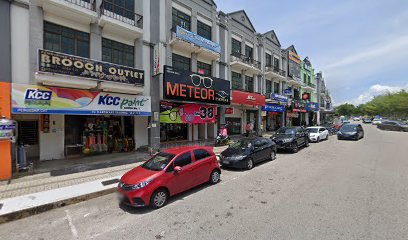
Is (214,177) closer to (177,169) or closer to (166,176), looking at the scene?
(177,169)

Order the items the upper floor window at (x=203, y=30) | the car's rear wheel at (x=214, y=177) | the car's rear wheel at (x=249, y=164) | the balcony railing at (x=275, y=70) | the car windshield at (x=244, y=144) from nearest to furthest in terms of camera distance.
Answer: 1. the car's rear wheel at (x=214, y=177)
2. the car's rear wheel at (x=249, y=164)
3. the car windshield at (x=244, y=144)
4. the upper floor window at (x=203, y=30)
5. the balcony railing at (x=275, y=70)

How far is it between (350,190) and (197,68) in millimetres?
13911

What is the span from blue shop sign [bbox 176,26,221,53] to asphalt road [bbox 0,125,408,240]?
11.1m

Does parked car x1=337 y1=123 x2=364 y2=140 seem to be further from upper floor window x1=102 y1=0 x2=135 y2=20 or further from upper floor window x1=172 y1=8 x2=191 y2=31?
upper floor window x1=102 y1=0 x2=135 y2=20

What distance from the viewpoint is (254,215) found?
5.17 metres

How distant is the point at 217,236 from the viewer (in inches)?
169

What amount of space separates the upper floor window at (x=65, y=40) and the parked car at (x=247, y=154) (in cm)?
990

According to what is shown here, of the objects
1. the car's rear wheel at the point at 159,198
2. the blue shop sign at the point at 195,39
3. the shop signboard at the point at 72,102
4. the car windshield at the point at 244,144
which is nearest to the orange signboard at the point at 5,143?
the shop signboard at the point at 72,102

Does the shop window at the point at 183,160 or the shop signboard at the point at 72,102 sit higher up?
the shop signboard at the point at 72,102

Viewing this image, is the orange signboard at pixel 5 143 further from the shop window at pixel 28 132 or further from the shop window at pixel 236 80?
the shop window at pixel 236 80

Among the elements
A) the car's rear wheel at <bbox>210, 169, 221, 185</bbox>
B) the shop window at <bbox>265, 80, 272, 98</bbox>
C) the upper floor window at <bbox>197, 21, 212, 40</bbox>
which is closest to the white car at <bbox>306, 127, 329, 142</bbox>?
the shop window at <bbox>265, 80, 272, 98</bbox>

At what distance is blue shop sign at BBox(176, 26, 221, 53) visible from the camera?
14359mm

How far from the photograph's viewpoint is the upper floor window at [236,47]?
69.8 feet

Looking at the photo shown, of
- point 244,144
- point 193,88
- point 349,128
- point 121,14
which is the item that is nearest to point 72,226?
point 244,144
